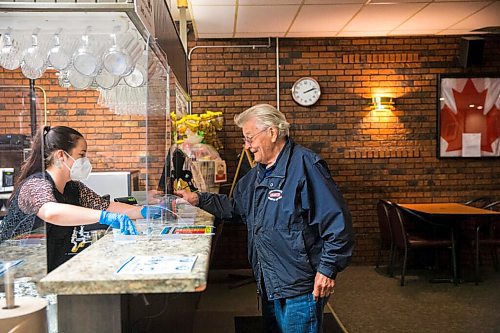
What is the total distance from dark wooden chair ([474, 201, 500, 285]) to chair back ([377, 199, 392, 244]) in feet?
2.89

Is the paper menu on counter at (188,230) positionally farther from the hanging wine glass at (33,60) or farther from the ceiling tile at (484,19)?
the ceiling tile at (484,19)

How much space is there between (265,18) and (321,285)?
3734 mm

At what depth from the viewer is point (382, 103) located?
6309 millimetres

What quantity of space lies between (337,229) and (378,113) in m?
4.42

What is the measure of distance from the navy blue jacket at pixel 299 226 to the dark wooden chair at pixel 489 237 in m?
3.80

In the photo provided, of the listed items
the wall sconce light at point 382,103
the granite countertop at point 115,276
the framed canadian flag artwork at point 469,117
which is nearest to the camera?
the granite countertop at point 115,276

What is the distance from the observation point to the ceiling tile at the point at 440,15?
509 centimetres

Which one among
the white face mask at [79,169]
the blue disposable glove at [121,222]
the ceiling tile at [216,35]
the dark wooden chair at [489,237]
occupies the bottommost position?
the dark wooden chair at [489,237]

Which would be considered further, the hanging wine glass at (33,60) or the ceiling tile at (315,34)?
the ceiling tile at (315,34)

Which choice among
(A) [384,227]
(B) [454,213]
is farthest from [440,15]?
(A) [384,227]

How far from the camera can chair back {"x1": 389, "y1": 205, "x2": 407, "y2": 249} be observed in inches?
216

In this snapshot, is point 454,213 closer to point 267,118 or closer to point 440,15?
point 440,15

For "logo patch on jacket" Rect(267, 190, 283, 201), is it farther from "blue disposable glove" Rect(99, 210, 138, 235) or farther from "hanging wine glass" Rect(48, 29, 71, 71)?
"hanging wine glass" Rect(48, 29, 71, 71)

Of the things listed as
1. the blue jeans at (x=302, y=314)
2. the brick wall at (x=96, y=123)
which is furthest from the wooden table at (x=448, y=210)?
the blue jeans at (x=302, y=314)
